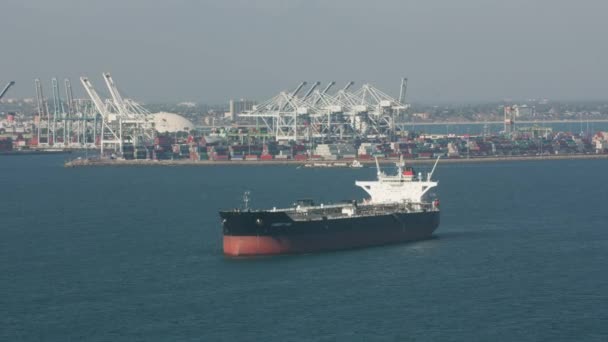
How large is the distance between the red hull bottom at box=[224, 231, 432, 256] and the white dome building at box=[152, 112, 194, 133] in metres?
86.2

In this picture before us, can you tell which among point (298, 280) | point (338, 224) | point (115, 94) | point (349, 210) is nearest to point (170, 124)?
point (115, 94)

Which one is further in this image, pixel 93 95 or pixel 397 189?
pixel 93 95

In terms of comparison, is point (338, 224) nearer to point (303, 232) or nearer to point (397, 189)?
point (303, 232)

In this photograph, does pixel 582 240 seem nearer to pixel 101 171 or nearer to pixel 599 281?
pixel 599 281

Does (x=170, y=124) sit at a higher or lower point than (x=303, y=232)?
higher

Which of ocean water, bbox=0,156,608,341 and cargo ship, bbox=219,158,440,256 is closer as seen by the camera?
ocean water, bbox=0,156,608,341

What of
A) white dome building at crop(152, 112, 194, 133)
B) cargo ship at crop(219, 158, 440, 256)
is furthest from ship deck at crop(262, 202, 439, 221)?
white dome building at crop(152, 112, 194, 133)

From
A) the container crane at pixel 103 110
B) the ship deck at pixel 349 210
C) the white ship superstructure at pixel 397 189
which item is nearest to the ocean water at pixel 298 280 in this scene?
the ship deck at pixel 349 210

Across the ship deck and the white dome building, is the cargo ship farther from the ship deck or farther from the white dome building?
the white dome building

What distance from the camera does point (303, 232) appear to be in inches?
1270

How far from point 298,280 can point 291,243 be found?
4043mm

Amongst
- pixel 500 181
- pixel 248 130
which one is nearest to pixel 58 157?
pixel 248 130

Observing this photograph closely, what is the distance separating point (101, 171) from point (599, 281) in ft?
192

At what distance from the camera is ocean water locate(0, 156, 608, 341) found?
2319 centimetres
